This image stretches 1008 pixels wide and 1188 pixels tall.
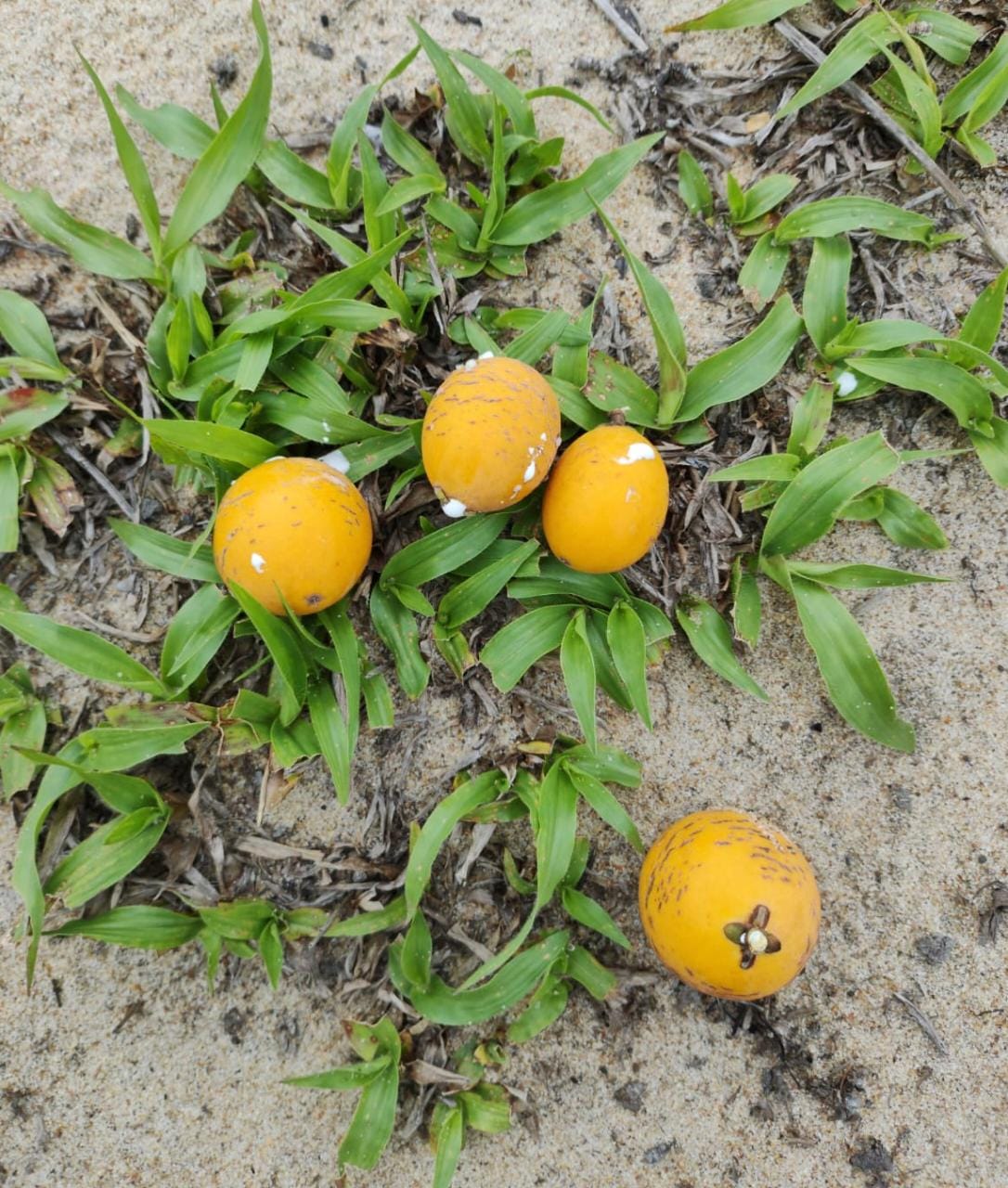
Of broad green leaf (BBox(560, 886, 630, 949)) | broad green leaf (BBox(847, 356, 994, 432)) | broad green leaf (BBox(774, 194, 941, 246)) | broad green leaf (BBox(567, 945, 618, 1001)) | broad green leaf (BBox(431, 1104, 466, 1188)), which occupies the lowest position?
broad green leaf (BBox(431, 1104, 466, 1188))

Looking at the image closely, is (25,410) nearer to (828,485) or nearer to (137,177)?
(137,177)

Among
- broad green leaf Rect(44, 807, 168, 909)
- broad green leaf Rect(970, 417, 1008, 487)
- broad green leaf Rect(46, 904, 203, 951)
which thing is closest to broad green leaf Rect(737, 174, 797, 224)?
broad green leaf Rect(970, 417, 1008, 487)

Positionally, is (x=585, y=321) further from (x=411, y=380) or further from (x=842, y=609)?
(x=842, y=609)

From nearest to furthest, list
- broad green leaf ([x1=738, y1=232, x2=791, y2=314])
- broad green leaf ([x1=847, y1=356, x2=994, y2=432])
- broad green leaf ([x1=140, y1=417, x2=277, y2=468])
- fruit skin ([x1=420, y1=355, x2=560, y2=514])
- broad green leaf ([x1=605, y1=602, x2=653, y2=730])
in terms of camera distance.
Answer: fruit skin ([x1=420, y1=355, x2=560, y2=514]) < broad green leaf ([x1=140, y1=417, x2=277, y2=468]) < broad green leaf ([x1=605, y1=602, x2=653, y2=730]) < broad green leaf ([x1=847, y1=356, x2=994, y2=432]) < broad green leaf ([x1=738, y1=232, x2=791, y2=314])

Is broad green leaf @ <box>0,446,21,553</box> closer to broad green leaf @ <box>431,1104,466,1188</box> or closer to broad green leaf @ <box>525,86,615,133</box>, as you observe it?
broad green leaf @ <box>525,86,615,133</box>

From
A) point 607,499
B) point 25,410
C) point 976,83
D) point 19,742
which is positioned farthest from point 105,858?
point 976,83

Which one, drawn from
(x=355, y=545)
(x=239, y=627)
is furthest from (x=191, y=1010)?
(x=355, y=545)

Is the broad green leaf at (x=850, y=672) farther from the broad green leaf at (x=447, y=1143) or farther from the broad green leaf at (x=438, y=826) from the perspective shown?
the broad green leaf at (x=447, y=1143)
